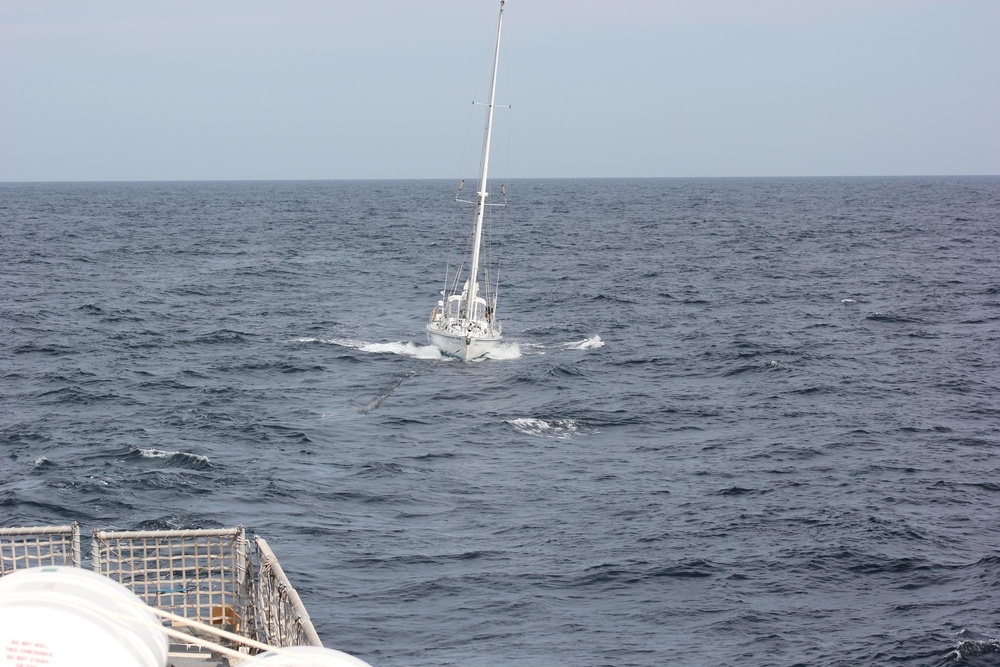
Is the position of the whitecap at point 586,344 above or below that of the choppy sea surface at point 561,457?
above

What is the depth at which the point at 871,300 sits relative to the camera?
67188mm

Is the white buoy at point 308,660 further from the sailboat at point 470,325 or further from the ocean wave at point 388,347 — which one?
the ocean wave at point 388,347

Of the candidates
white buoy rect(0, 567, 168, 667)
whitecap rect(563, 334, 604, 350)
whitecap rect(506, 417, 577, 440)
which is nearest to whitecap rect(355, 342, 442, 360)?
whitecap rect(563, 334, 604, 350)

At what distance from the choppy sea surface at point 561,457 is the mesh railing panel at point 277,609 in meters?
7.84

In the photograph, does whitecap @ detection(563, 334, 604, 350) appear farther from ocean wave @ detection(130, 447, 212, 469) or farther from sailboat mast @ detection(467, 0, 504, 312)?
ocean wave @ detection(130, 447, 212, 469)

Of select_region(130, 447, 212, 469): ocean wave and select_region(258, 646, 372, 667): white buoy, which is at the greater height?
select_region(258, 646, 372, 667): white buoy

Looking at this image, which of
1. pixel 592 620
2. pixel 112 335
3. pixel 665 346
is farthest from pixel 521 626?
pixel 112 335

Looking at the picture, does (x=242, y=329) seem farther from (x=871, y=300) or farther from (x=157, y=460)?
(x=871, y=300)

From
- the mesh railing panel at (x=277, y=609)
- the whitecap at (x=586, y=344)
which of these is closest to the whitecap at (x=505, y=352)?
the whitecap at (x=586, y=344)

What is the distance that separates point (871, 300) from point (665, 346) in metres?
21.3

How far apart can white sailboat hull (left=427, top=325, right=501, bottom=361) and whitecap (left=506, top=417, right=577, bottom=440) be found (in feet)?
34.0

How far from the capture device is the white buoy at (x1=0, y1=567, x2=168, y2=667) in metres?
5.80

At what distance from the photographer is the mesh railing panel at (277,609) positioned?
9.88 metres

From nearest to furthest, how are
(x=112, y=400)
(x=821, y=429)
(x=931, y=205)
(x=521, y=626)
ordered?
(x=521, y=626), (x=821, y=429), (x=112, y=400), (x=931, y=205)
